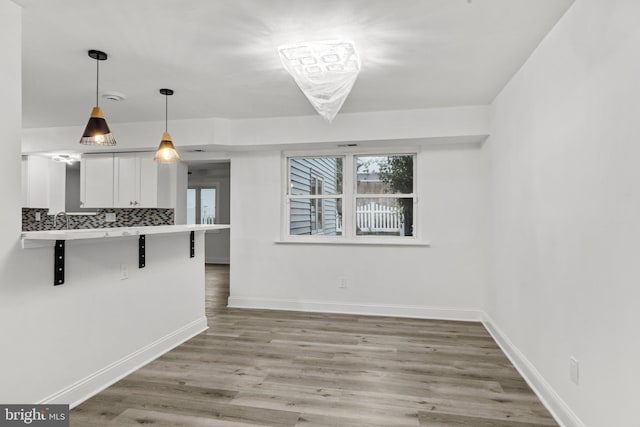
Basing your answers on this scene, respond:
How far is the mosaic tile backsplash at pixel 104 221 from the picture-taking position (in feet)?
18.5

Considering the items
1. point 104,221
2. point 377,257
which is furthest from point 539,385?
point 104,221

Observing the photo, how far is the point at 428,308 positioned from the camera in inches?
186

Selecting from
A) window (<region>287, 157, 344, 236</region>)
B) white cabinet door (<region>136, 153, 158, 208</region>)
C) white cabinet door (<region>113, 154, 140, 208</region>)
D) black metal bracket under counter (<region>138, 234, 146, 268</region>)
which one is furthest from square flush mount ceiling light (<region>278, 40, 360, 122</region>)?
white cabinet door (<region>113, 154, 140, 208</region>)

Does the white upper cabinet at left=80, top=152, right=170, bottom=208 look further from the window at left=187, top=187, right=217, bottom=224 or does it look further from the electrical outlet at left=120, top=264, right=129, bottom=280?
the window at left=187, top=187, right=217, bottom=224

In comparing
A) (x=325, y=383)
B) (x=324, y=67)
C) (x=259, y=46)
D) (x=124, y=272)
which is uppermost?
(x=259, y=46)

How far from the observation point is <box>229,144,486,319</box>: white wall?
463cm

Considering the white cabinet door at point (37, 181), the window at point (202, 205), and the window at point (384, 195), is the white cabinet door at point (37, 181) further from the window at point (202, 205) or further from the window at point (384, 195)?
the window at point (384, 195)

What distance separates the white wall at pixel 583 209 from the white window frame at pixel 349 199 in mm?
1710

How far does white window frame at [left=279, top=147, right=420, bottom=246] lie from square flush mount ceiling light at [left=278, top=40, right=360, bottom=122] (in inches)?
81.9

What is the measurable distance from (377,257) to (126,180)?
3.66m

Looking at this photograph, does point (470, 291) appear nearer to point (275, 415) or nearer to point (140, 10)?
point (275, 415)

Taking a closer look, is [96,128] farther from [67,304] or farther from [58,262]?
[67,304]

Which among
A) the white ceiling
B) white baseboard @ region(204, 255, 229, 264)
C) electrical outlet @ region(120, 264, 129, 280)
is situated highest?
the white ceiling

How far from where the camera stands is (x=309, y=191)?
5.30m
